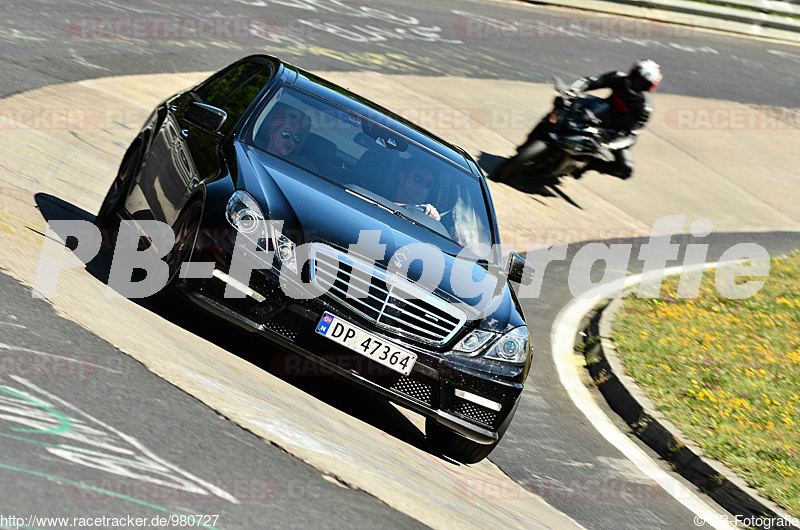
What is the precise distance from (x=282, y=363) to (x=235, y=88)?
221cm

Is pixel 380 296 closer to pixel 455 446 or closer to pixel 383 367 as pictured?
pixel 383 367

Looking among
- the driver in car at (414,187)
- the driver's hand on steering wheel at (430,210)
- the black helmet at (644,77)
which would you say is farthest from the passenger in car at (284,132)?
the black helmet at (644,77)

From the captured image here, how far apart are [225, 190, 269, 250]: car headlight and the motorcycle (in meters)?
8.52

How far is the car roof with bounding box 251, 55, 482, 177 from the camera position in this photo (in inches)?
281

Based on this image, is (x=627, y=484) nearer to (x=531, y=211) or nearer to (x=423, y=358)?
(x=423, y=358)

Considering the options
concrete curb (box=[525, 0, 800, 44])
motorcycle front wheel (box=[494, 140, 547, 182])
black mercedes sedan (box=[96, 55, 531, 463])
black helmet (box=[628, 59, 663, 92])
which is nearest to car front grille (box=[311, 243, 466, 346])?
black mercedes sedan (box=[96, 55, 531, 463])

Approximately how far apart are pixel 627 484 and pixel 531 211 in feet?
22.6

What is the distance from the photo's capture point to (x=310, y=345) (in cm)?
544

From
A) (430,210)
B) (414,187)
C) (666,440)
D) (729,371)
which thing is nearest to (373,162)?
(414,187)

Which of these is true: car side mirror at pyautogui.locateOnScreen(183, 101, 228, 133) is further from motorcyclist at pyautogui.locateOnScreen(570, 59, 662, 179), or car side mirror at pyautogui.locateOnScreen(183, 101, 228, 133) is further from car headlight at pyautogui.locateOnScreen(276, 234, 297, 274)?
motorcyclist at pyautogui.locateOnScreen(570, 59, 662, 179)

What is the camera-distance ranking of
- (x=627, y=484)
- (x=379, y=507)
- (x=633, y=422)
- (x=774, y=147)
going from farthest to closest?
1. (x=774, y=147)
2. (x=633, y=422)
3. (x=627, y=484)
4. (x=379, y=507)

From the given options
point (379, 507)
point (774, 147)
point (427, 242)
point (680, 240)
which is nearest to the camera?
point (379, 507)

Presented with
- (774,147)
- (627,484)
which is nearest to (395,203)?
(627,484)

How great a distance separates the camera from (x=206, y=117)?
Result: 6.44 metres
